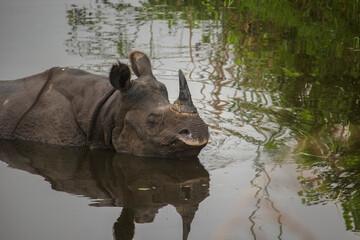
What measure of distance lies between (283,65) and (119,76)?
12.9 ft

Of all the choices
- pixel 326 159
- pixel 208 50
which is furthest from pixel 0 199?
pixel 208 50

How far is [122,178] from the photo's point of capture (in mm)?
7500

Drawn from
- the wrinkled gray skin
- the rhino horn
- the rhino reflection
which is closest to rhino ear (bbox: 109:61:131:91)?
Result: the wrinkled gray skin

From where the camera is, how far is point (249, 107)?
936cm

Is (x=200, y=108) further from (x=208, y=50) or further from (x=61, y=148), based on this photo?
(x=208, y=50)

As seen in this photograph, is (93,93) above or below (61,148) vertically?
above

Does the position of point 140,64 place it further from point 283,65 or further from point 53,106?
point 283,65

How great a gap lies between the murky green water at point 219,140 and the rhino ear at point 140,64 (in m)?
1.00

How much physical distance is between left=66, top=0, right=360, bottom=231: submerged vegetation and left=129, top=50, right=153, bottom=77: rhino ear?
45.5 inches

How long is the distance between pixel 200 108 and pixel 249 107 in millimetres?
614

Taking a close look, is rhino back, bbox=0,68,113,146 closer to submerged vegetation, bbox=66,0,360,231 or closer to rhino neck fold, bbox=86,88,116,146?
rhino neck fold, bbox=86,88,116,146

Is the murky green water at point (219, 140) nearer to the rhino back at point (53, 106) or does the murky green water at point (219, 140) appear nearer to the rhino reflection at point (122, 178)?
the rhino reflection at point (122, 178)

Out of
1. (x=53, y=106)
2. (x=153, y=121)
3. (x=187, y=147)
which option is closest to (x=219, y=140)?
(x=187, y=147)

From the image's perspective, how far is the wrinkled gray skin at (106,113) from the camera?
7.71 m
